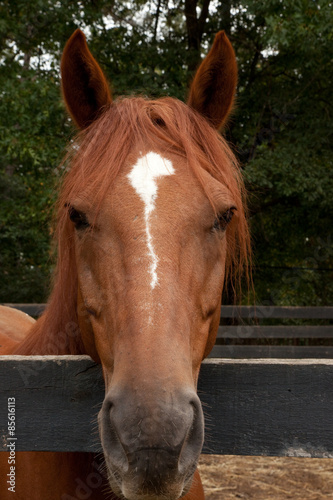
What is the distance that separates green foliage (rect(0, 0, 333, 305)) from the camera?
829 cm

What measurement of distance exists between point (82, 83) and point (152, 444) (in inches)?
58.5

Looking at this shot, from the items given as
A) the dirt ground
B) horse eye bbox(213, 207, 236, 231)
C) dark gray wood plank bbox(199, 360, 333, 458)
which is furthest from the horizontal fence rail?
dark gray wood plank bbox(199, 360, 333, 458)

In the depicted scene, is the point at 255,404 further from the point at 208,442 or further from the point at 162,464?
the point at 162,464

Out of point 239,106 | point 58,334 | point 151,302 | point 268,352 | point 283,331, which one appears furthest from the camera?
point 239,106

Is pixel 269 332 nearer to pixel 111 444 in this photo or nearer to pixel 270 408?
pixel 270 408

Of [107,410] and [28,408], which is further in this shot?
[28,408]

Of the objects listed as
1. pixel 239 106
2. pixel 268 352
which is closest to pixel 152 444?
pixel 268 352

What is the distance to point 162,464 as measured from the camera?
1.08m

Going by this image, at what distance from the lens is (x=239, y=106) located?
9.42 metres

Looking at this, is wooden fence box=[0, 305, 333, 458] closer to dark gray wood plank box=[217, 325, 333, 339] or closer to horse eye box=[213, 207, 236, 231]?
horse eye box=[213, 207, 236, 231]

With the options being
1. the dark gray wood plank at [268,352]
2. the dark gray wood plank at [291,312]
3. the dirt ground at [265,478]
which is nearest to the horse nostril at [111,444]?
the dirt ground at [265,478]

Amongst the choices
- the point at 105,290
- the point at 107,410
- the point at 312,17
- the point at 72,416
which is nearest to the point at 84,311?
the point at 105,290

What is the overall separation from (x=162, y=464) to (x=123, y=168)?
0.97 metres

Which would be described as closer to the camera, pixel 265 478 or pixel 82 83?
pixel 82 83
